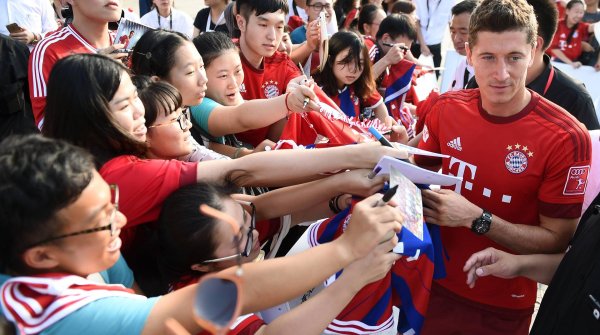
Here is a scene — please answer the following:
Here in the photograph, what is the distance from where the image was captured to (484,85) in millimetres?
2057

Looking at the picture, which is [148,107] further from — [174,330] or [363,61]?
[363,61]

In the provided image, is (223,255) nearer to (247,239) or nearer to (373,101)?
(247,239)

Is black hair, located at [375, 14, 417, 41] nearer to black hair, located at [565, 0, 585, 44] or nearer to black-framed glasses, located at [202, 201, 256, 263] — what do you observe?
black hair, located at [565, 0, 585, 44]

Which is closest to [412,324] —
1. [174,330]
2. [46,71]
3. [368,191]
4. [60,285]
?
[368,191]

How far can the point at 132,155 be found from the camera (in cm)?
182

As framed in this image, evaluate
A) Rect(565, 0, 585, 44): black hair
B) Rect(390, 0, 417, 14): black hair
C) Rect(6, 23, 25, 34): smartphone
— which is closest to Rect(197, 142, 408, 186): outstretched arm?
Rect(6, 23, 25, 34): smartphone

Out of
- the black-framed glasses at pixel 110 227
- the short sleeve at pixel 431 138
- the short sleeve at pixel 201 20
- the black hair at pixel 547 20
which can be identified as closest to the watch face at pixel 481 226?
the short sleeve at pixel 431 138

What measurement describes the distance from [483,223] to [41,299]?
4.78ft

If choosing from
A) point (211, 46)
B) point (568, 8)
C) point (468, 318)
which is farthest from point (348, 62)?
point (568, 8)

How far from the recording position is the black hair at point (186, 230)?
1640 mm

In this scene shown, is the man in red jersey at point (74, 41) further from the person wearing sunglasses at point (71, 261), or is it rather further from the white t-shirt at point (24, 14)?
the person wearing sunglasses at point (71, 261)

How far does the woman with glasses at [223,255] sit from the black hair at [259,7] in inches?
74.6

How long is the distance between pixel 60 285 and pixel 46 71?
2071 millimetres

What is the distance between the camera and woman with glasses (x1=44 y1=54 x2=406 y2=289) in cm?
171
